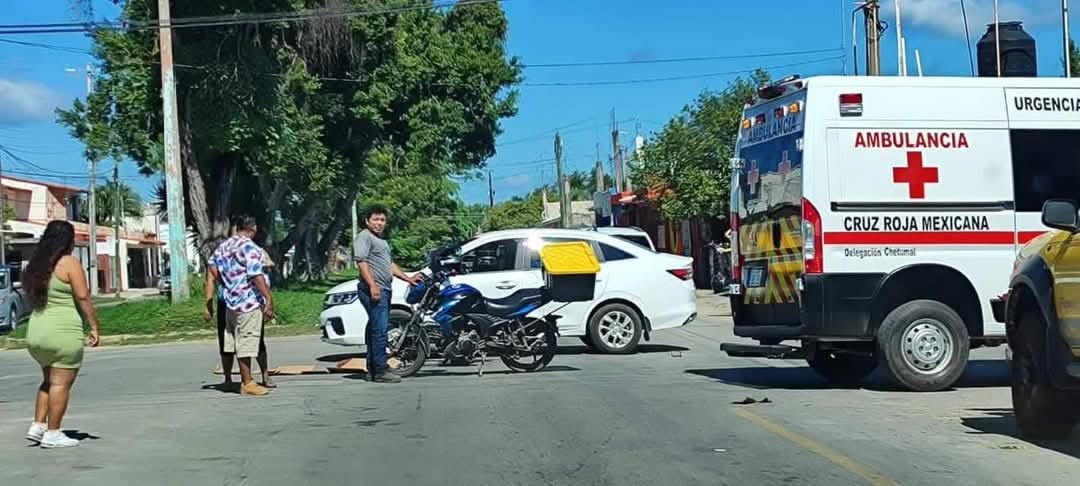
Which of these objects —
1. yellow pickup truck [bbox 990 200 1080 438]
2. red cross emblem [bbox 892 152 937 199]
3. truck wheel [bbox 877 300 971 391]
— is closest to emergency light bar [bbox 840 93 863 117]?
red cross emblem [bbox 892 152 937 199]

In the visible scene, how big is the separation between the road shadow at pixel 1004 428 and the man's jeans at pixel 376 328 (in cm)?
594

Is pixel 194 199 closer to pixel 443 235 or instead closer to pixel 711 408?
pixel 711 408

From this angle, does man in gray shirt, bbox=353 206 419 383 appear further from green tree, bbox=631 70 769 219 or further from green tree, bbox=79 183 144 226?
green tree, bbox=79 183 144 226

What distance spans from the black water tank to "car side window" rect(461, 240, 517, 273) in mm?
7304

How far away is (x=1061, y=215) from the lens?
809 centimetres

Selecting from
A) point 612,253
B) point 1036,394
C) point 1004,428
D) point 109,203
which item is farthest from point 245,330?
point 109,203

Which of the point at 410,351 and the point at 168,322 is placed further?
the point at 168,322

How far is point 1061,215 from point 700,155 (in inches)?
1010

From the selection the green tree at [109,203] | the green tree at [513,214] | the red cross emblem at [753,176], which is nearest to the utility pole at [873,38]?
the red cross emblem at [753,176]

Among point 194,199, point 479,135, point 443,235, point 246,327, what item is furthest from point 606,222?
point 246,327

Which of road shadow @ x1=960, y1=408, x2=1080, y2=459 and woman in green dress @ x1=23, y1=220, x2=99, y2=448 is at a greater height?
woman in green dress @ x1=23, y1=220, x2=99, y2=448

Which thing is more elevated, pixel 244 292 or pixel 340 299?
pixel 244 292

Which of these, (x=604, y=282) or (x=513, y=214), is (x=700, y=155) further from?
(x=513, y=214)

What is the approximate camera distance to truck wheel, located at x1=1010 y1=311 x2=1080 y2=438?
8.57m
